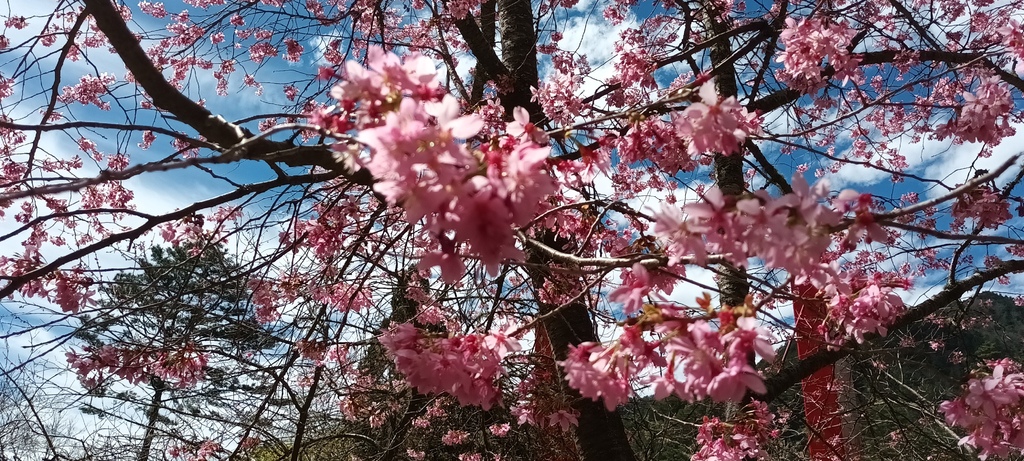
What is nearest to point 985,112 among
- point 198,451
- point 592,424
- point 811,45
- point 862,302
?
point 811,45

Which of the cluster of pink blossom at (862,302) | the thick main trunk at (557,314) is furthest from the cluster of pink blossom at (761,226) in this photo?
the thick main trunk at (557,314)

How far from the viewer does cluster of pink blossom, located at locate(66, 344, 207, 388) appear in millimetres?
2482

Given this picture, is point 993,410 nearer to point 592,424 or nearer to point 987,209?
point 987,209

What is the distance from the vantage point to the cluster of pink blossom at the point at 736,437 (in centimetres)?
259

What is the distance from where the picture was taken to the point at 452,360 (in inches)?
61.1

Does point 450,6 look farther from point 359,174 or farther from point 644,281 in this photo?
point 644,281

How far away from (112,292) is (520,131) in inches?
145

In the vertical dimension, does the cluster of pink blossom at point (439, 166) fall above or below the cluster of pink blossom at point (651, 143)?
below

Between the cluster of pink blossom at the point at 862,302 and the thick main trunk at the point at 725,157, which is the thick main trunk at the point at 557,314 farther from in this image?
the thick main trunk at the point at 725,157

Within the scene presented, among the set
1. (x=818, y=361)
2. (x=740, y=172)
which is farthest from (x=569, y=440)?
(x=740, y=172)

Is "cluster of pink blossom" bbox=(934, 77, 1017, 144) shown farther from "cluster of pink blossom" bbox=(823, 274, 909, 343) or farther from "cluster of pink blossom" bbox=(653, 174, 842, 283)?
"cluster of pink blossom" bbox=(653, 174, 842, 283)

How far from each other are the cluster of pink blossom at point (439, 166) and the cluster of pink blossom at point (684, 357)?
0.39 meters

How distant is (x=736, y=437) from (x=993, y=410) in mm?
996

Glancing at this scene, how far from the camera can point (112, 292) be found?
381 cm
